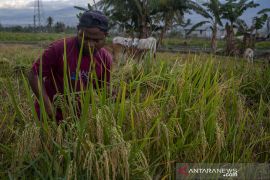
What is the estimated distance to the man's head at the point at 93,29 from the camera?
6.47ft

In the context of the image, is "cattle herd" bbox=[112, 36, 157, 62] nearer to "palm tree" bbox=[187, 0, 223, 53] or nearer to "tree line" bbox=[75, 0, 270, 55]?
"tree line" bbox=[75, 0, 270, 55]

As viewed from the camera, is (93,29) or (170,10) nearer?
(93,29)

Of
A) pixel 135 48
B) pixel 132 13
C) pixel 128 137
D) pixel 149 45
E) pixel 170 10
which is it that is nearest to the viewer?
pixel 128 137

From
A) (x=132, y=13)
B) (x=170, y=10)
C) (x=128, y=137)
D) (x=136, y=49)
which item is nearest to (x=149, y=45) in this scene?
(x=136, y=49)

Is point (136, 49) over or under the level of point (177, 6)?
under

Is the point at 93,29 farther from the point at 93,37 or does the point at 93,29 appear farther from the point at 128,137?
the point at 128,137

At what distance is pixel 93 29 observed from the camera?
1966 millimetres

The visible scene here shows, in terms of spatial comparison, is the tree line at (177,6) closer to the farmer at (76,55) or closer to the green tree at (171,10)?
the green tree at (171,10)

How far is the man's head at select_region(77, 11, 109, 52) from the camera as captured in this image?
197 cm

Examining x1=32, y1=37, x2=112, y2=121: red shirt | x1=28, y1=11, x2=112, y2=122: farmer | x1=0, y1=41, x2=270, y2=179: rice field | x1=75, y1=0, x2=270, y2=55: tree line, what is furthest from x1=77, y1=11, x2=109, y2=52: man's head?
x1=75, y1=0, x2=270, y2=55: tree line

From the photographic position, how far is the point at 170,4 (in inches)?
778

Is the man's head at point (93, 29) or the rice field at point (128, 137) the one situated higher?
the man's head at point (93, 29)

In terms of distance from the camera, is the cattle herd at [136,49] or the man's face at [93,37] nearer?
the man's face at [93,37]

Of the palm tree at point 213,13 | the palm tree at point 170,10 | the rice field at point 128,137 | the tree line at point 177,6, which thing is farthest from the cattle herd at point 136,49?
the palm tree at point 170,10
